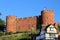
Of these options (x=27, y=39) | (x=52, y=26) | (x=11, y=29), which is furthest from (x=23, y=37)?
(x=11, y=29)

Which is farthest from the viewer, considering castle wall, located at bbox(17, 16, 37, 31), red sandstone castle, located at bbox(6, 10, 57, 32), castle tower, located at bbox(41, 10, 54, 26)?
castle wall, located at bbox(17, 16, 37, 31)

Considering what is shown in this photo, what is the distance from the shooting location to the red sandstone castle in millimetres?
84375

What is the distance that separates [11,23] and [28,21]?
185 inches

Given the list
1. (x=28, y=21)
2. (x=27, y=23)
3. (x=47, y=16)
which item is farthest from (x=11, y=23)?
(x=47, y=16)

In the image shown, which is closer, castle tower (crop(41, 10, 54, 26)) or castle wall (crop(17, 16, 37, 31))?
castle tower (crop(41, 10, 54, 26))

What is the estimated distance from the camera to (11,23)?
87.3m

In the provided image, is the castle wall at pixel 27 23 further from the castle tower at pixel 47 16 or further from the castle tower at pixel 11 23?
the castle tower at pixel 47 16

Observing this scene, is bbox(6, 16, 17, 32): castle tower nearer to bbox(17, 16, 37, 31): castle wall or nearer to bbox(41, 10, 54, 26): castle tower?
bbox(17, 16, 37, 31): castle wall

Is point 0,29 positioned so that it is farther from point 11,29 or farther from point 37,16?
point 37,16

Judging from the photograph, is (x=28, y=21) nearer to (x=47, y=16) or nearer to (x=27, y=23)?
(x=27, y=23)

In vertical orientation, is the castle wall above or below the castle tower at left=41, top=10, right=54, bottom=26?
below

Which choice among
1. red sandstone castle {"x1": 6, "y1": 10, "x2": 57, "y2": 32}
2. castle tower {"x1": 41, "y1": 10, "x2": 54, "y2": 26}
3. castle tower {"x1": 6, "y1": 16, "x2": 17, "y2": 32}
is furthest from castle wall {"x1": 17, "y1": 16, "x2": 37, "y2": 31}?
castle tower {"x1": 41, "y1": 10, "x2": 54, "y2": 26}

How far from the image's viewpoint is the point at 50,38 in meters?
63.8

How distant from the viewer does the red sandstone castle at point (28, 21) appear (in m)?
84.4
